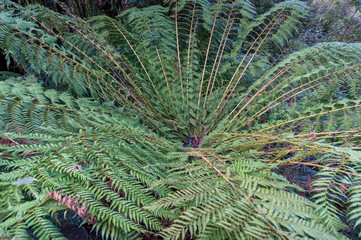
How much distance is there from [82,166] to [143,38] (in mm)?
1205

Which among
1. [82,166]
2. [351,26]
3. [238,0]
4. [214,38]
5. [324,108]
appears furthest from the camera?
[351,26]

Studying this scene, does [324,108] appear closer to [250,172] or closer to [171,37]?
[250,172]

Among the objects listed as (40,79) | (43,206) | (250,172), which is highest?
(250,172)

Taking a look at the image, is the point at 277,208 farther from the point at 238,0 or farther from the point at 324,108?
the point at 238,0

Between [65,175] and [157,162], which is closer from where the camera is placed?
[65,175]

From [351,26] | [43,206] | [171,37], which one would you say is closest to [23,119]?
[43,206]

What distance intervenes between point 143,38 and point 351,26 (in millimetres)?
5039

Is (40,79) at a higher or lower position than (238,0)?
lower

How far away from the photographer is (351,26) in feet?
14.7

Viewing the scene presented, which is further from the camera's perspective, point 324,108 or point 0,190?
point 324,108

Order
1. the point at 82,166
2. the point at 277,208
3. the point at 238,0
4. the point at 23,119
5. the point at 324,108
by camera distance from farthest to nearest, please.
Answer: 1. the point at 238,0
2. the point at 324,108
3. the point at 23,119
4. the point at 82,166
5. the point at 277,208

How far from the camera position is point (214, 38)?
1883 mm

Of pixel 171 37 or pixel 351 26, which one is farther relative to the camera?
pixel 351 26

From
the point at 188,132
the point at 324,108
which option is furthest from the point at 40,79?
the point at 324,108
